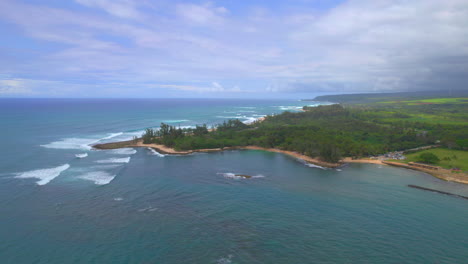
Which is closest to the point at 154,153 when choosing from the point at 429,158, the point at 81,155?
the point at 81,155

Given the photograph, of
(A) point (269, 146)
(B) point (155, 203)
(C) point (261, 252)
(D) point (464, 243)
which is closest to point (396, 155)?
(A) point (269, 146)

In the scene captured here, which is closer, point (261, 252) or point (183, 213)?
point (261, 252)

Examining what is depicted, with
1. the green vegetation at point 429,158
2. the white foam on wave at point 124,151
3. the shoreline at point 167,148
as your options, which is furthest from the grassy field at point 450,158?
the white foam on wave at point 124,151

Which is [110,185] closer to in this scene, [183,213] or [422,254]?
[183,213]

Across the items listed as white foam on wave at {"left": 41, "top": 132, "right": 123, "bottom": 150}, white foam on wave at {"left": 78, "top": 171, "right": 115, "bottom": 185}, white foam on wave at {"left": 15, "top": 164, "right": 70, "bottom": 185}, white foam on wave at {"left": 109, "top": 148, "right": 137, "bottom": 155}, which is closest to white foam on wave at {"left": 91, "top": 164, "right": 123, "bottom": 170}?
white foam on wave at {"left": 78, "top": 171, "right": 115, "bottom": 185}

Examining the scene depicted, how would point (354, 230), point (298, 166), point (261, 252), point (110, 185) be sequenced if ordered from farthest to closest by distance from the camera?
point (298, 166) → point (110, 185) → point (354, 230) → point (261, 252)

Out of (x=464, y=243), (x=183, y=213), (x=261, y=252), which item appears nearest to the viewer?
(x=261, y=252)
